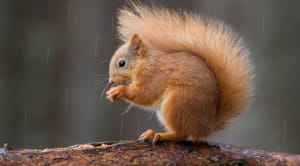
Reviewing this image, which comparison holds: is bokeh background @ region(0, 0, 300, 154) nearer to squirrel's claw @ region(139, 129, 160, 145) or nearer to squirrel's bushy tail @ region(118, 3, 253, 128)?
squirrel's bushy tail @ region(118, 3, 253, 128)

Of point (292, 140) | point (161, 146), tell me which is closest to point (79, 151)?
point (161, 146)

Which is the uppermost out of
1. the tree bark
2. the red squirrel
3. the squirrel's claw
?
the red squirrel

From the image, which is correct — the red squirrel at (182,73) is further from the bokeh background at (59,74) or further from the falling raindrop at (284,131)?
the bokeh background at (59,74)

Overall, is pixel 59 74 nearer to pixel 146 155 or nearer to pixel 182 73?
pixel 182 73

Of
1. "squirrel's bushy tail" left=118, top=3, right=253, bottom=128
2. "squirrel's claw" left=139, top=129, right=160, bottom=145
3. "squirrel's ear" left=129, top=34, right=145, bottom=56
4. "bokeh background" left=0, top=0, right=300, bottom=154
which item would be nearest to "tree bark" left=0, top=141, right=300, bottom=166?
"squirrel's claw" left=139, top=129, right=160, bottom=145

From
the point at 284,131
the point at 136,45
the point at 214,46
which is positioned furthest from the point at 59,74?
the point at 214,46

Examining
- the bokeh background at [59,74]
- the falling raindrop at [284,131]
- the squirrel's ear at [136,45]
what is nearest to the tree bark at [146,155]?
the squirrel's ear at [136,45]
